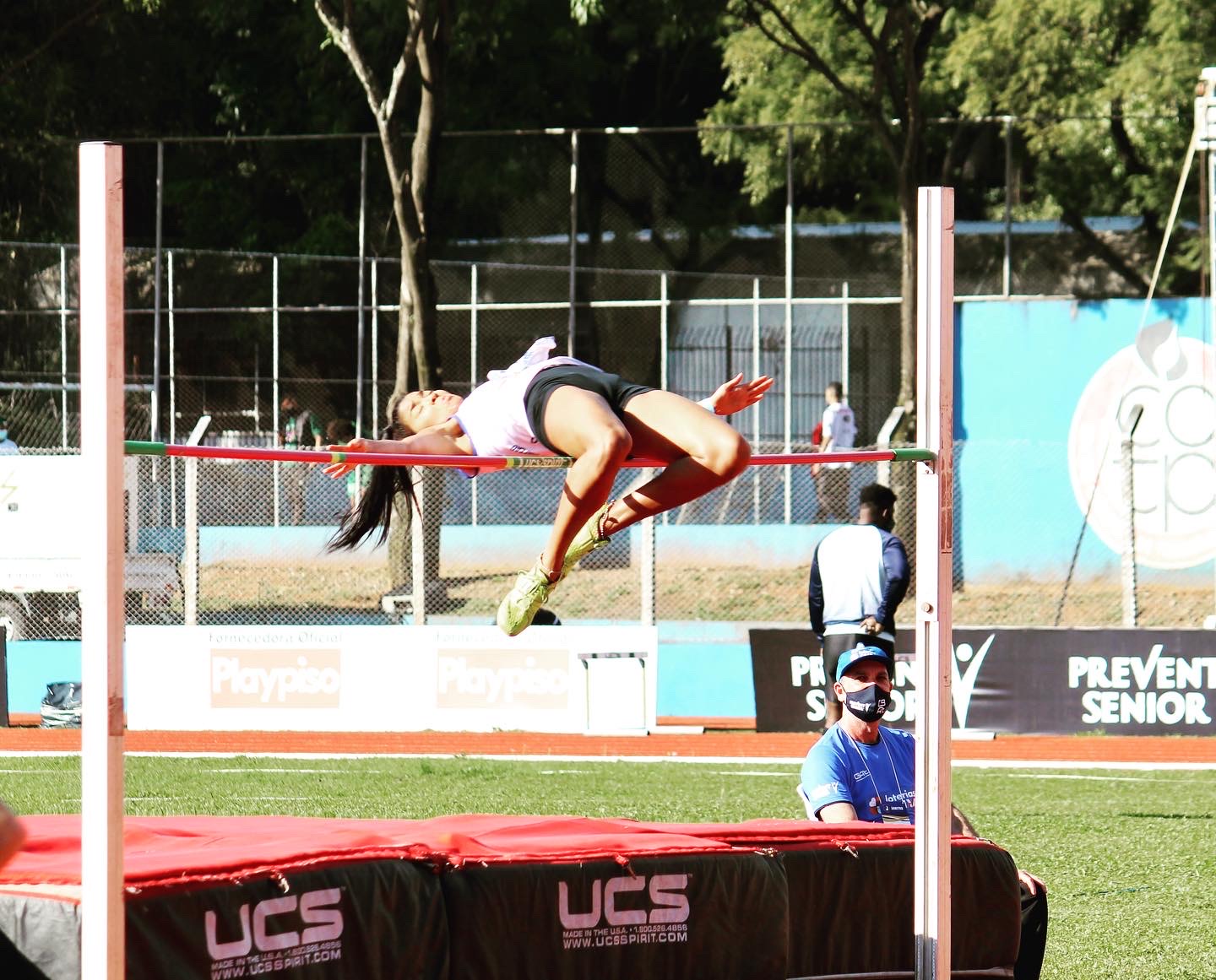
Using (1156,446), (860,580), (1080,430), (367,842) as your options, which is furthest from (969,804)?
(1080,430)

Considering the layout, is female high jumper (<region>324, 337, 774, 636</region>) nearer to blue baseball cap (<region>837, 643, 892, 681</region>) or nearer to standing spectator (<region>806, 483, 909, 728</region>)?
Result: blue baseball cap (<region>837, 643, 892, 681</region>)

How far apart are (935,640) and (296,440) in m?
16.0

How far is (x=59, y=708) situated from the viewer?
13.6 metres

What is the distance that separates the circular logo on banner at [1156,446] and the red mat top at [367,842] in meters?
12.3

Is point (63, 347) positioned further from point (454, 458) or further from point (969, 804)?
point (454, 458)

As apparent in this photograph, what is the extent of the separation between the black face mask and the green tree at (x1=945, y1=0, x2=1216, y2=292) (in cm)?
1650

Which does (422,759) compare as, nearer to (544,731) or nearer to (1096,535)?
(544,731)

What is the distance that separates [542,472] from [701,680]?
3767 millimetres

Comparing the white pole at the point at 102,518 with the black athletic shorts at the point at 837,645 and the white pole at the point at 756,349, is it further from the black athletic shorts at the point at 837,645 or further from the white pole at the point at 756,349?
the white pole at the point at 756,349

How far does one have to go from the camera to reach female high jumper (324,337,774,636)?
16.1ft

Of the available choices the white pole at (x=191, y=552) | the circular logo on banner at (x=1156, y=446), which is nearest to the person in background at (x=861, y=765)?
the white pole at (x=191, y=552)

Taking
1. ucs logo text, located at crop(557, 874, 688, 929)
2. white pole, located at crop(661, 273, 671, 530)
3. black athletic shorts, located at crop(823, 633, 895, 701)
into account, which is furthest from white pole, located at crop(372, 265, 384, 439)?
ucs logo text, located at crop(557, 874, 688, 929)

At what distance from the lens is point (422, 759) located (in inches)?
464

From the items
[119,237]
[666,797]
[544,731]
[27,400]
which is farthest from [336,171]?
[119,237]
